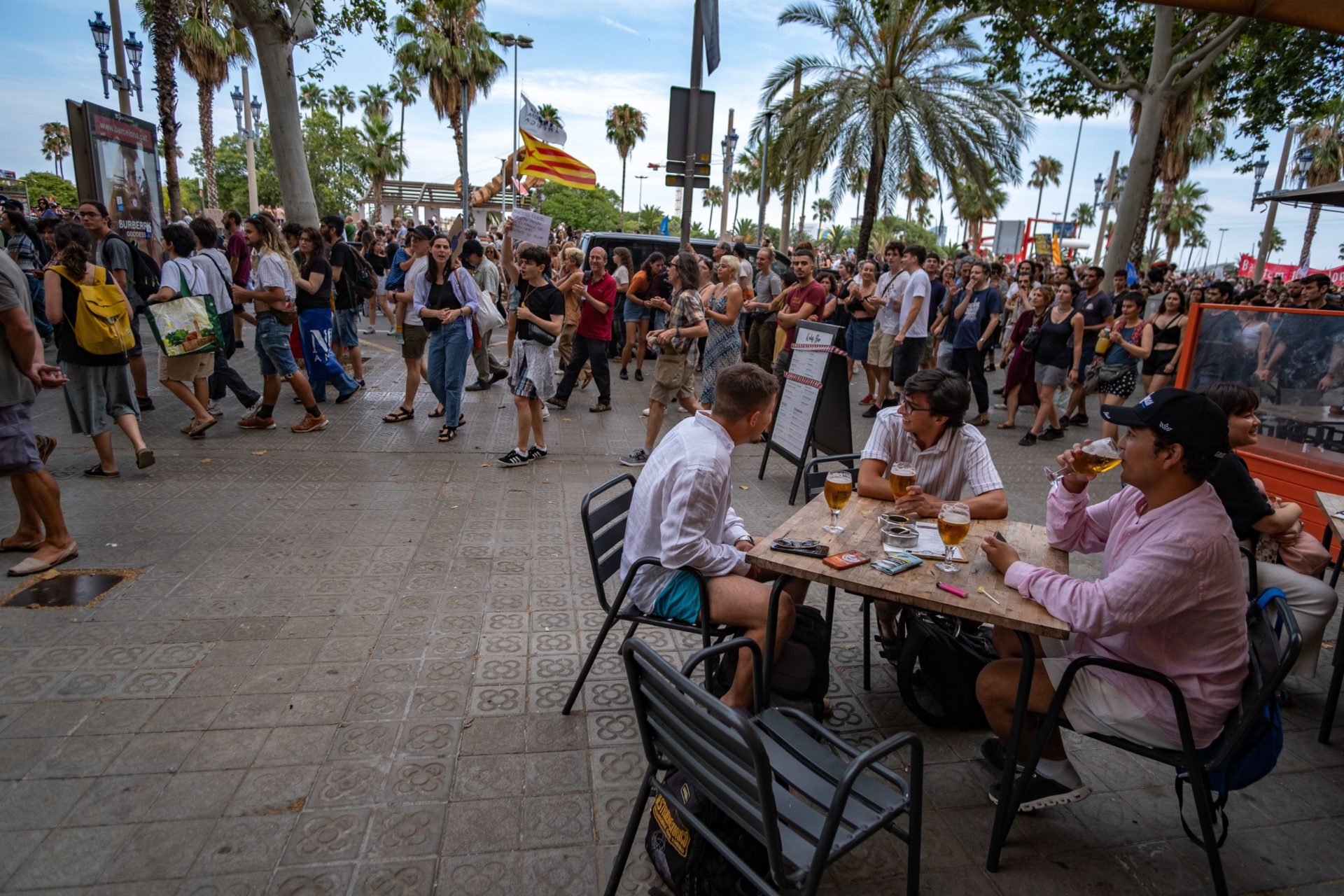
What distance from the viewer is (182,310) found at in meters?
6.53

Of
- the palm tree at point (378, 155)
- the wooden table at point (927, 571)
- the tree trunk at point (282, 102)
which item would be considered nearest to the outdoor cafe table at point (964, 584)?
the wooden table at point (927, 571)

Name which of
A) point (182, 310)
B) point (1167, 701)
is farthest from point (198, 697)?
point (182, 310)

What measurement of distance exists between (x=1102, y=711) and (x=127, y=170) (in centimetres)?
1245

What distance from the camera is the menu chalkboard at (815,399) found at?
5.81 metres

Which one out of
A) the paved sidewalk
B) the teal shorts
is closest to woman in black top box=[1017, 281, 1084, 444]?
the paved sidewalk

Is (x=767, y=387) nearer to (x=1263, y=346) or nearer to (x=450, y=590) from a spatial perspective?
(x=450, y=590)

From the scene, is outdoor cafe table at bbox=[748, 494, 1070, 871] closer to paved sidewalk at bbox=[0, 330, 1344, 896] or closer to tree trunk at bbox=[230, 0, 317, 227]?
paved sidewalk at bbox=[0, 330, 1344, 896]

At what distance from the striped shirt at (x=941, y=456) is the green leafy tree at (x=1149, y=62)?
1103cm

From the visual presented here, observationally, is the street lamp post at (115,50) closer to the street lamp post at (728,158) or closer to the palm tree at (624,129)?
the street lamp post at (728,158)

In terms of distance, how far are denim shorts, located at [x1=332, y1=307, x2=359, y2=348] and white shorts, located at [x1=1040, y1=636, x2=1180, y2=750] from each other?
29.1 ft

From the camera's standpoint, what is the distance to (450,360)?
24.2ft

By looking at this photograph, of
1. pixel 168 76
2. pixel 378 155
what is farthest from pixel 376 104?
pixel 168 76

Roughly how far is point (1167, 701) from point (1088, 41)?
569 inches

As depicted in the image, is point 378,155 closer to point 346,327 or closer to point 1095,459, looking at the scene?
point 346,327
